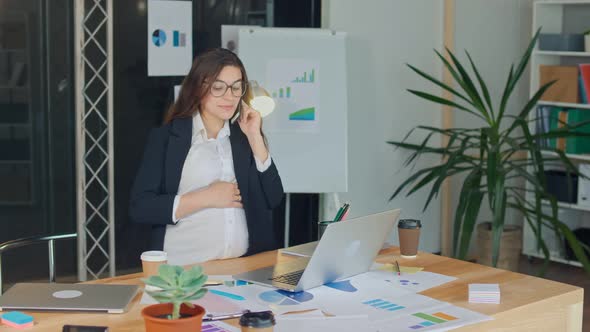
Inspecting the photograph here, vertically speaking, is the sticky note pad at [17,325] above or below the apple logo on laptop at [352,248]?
below

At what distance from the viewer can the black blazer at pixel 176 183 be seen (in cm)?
329

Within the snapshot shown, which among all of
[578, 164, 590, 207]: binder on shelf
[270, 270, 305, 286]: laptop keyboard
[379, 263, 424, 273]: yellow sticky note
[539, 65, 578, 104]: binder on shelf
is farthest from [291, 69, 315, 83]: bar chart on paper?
[270, 270, 305, 286]: laptop keyboard

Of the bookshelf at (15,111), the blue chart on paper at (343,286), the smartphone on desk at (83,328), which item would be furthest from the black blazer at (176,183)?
the bookshelf at (15,111)

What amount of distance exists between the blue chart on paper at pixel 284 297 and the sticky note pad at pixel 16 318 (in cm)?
63

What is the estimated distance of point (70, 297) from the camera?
2521 millimetres

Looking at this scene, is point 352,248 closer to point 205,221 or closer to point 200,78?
point 205,221

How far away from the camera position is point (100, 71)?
4832 mm

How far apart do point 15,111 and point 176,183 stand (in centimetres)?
171

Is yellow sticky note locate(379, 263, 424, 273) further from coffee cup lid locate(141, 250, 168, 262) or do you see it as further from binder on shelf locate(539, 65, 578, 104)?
binder on shelf locate(539, 65, 578, 104)

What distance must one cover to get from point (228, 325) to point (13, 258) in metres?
2.76

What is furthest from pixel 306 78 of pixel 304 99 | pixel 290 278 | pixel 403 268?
pixel 290 278

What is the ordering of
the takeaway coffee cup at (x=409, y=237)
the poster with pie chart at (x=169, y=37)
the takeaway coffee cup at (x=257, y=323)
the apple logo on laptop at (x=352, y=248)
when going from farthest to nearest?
the poster with pie chart at (x=169, y=37)
the takeaway coffee cup at (x=409, y=237)
the apple logo on laptop at (x=352, y=248)
the takeaway coffee cup at (x=257, y=323)

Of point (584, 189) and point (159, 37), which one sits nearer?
point (159, 37)

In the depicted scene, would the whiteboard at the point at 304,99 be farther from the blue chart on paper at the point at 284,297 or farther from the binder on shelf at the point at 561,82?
the blue chart on paper at the point at 284,297
